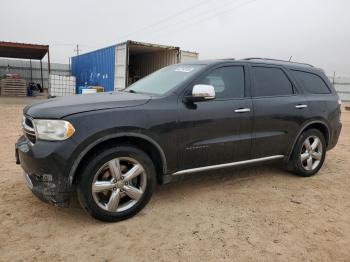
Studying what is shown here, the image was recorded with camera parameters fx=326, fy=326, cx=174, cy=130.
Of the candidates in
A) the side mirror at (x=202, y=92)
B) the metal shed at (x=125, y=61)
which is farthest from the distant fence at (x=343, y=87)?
the side mirror at (x=202, y=92)

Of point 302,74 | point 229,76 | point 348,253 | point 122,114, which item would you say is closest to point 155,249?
point 122,114

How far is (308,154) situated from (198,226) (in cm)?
250

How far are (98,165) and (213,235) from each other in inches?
→ 50.6

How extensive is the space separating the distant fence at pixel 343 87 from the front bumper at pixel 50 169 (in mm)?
36591

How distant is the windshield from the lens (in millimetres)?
3839

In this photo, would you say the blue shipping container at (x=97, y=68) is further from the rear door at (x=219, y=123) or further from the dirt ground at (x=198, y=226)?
the rear door at (x=219, y=123)

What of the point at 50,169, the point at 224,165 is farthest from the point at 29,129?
the point at 224,165

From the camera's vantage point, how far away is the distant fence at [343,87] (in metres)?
34.8

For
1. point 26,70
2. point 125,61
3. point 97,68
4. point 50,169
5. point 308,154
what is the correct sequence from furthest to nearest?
point 26,70 → point 97,68 → point 125,61 → point 308,154 → point 50,169

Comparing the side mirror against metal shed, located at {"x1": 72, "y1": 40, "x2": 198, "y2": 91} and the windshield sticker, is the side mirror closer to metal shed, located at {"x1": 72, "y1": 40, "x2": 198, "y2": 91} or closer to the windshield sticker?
the windshield sticker

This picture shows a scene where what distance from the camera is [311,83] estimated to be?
16.5 feet

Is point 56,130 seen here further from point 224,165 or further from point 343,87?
point 343,87

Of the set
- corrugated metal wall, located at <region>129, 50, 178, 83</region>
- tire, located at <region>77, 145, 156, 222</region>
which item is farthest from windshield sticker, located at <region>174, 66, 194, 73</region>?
corrugated metal wall, located at <region>129, 50, 178, 83</region>

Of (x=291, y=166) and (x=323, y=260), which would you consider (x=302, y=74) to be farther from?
(x=323, y=260)
